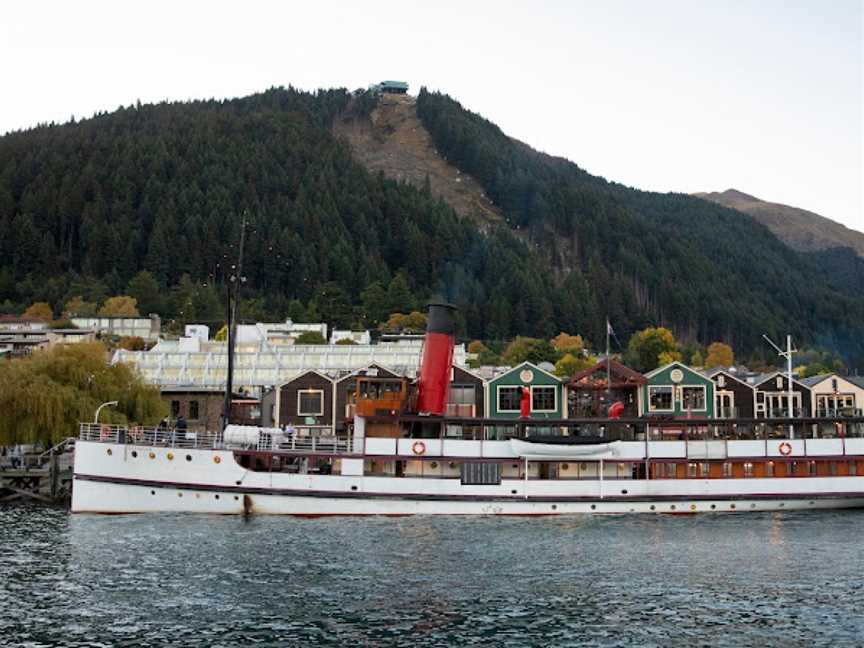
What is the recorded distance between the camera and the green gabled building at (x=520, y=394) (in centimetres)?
6675

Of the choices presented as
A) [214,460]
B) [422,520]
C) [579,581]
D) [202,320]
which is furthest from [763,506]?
[202,320]

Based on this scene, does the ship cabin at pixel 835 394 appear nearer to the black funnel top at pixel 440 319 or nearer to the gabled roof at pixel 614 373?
the gabled roof at pixel 614 373

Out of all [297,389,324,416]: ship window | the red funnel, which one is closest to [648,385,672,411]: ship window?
[297,389,324,416]: ship window

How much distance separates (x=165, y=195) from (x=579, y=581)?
597 feet

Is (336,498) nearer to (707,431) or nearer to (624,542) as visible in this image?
(624,542)

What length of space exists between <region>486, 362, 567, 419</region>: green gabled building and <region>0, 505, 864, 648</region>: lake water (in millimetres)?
26630

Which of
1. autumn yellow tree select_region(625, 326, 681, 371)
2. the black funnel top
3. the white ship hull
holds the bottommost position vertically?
the white ship hull

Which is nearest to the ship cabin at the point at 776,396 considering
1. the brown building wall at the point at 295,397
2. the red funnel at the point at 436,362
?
the brown building wall at the point at 295,397

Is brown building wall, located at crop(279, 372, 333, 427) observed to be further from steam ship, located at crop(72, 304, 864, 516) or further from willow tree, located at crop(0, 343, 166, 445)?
steam ship, located at crop(72, 304, 864, 516)

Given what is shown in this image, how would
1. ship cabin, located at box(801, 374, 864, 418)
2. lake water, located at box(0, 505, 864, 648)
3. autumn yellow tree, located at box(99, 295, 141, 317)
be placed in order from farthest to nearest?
autumn yellow tree, located at box(99, 295, 141, 317), ship cabin, located at box(801, 374, 864, 418), lake water, located at box(0, 505, 864, 648)

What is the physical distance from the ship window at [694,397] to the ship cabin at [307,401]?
2520 centimetres

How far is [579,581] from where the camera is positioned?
28.4m

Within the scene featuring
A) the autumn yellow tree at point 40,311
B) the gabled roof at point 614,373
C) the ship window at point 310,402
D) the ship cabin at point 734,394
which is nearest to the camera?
the gabled roof at point 614,373

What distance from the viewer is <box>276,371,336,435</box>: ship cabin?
6712 cm
